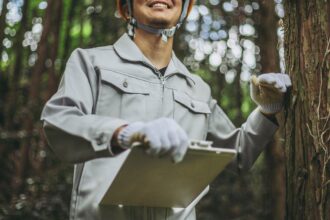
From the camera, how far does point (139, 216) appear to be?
87.4 inches

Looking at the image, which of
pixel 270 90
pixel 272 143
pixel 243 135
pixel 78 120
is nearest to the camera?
pixel 78 120

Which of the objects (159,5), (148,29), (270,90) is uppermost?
(159,5)

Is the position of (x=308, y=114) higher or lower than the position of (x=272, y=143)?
higher

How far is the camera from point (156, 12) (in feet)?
8.27

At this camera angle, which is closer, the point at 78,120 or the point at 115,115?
the point at 78,120

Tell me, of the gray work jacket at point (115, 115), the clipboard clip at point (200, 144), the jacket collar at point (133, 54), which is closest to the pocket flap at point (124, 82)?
the gray work jacket at point (115, 115)

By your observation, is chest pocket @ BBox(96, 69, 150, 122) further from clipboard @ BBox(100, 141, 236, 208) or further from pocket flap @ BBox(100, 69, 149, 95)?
clipboard @ BBox(100, 141, 236, 208)

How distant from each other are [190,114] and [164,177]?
23.1 inches

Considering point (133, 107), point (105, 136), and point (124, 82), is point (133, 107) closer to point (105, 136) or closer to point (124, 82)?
point (124, 82)

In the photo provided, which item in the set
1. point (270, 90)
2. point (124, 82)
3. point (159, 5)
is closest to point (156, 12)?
point (159, 5)

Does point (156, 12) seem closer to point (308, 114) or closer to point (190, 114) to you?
point (190, 114)

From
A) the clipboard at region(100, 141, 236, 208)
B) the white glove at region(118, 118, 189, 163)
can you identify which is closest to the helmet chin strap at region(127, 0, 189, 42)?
the clipboard at region(100, 141, 236, 208)

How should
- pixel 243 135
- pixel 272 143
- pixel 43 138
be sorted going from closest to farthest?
pixel 243 135 → pixel 272 143 → pixel 43 138

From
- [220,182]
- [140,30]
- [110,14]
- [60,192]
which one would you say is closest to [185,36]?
[110,14]
